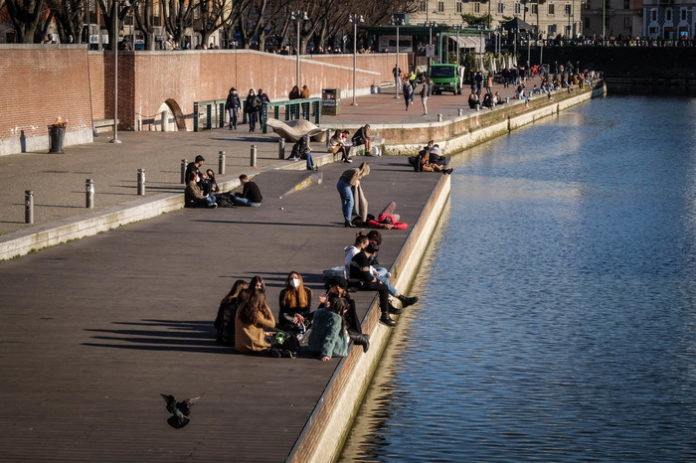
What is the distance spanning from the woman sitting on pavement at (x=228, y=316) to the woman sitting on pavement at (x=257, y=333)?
235 mm

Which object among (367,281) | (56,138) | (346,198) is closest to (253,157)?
(56,138)

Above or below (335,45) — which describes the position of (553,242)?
below

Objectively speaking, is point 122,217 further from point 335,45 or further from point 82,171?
point 335,45

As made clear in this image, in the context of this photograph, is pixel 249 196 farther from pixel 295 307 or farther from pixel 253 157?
pixel 295 307

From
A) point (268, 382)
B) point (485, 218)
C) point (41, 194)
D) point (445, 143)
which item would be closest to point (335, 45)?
point (445, 143)

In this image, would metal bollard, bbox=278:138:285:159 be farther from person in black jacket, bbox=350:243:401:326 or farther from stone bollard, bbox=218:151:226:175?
person in black jacket, bbox=350:243:401:326

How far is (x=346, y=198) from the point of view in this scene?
2642cm

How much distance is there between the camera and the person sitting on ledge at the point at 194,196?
28250 mm

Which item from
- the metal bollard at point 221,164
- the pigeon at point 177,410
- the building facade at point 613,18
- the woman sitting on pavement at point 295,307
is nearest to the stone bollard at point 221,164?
the metal bollard at point 221,164

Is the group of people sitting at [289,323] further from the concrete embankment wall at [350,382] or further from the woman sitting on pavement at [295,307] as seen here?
the concrete embankment wall at [350,382]

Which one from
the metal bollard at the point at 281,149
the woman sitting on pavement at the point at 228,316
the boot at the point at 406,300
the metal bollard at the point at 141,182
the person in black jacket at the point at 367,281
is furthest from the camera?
the metal bollard at the point at 281,149

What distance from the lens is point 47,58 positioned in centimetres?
3866

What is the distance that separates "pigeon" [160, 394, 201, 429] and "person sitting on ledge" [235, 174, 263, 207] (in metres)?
16.9

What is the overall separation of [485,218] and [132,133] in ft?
48.4
